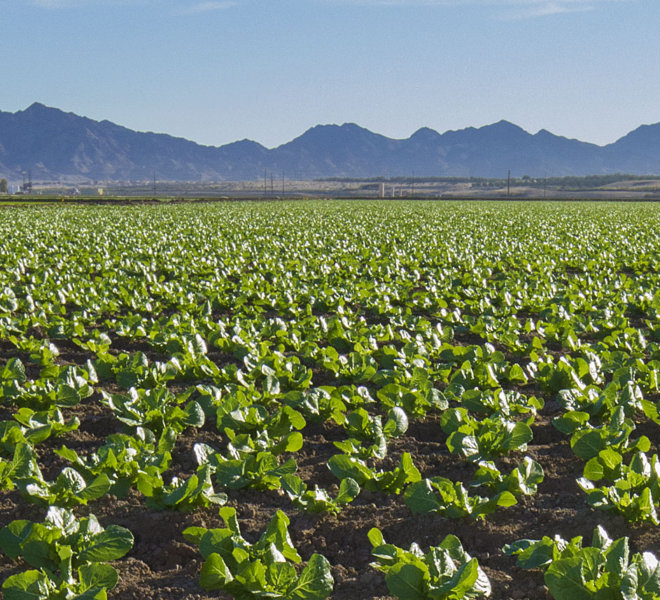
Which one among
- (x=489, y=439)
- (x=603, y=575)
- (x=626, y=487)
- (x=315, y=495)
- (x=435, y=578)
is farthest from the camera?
(x=489, y=439)

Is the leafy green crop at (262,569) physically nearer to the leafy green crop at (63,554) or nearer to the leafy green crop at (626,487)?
the leafy green crop at (63,554)

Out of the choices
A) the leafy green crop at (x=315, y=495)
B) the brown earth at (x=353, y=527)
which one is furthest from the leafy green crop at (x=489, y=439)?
the leafy green crop at (x=315, y=495)

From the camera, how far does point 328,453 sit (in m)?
4.95

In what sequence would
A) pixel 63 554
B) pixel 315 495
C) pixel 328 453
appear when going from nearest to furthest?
pixel 63 554 < pixel 315 495 < pixel 328 453

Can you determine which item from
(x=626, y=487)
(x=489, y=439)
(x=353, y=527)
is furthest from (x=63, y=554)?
(x=626, y=487)

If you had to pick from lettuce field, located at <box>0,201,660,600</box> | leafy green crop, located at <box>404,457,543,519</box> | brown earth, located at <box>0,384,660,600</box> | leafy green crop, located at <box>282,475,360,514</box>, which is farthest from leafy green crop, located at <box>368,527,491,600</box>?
leafy green crop, located at <box>282,475,360,514</box>

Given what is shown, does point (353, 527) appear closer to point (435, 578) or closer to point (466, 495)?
point (466, 495)

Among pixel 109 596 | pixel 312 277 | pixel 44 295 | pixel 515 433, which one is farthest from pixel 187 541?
pixel 312 277

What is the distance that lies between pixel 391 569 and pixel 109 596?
54.4 inches

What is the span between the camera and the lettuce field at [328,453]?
3.21 m

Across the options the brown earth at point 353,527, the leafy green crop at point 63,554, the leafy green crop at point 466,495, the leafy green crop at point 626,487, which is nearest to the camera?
the leafy green crop at point 63,554

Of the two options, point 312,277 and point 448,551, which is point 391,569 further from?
point 312,277

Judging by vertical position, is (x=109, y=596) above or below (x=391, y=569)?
below

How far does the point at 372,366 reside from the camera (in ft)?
21.1
